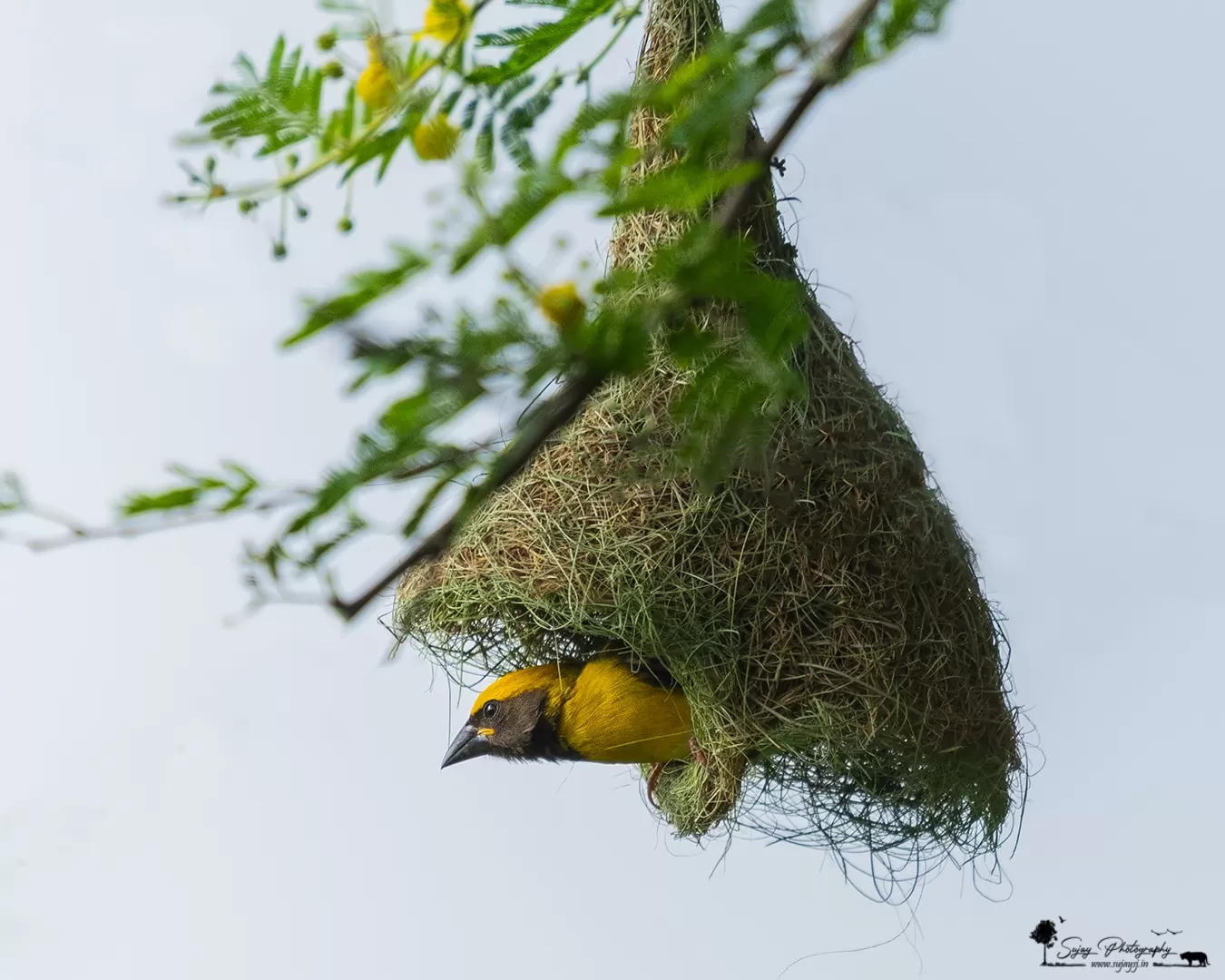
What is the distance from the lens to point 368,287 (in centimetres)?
87

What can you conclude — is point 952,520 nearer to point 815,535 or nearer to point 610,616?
point 815,535

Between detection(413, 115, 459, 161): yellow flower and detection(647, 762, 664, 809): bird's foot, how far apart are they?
141cm

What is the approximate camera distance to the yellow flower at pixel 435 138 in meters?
1.16

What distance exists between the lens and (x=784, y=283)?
0.93 metres

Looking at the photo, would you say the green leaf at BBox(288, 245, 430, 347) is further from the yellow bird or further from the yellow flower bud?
the yellow bird

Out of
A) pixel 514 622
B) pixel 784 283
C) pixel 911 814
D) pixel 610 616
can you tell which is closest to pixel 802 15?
pixel 784 283

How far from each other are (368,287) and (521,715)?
1.43 metres

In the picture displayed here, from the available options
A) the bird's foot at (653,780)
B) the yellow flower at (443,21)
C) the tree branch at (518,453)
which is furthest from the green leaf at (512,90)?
the bird's foot at (653,780)

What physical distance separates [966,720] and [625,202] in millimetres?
1457

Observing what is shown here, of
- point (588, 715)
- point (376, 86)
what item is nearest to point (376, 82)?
point (376, 86)

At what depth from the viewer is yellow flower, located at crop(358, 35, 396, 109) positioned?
1200mm

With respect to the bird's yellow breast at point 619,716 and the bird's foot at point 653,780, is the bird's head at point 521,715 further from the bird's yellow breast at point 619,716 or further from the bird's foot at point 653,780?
the bird's foot at point 653,780

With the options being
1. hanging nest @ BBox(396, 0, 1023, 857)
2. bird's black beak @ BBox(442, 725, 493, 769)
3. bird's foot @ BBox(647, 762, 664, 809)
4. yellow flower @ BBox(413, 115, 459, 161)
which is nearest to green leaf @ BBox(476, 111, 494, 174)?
yellow flower @ BBox(413, 115, 459, 161)

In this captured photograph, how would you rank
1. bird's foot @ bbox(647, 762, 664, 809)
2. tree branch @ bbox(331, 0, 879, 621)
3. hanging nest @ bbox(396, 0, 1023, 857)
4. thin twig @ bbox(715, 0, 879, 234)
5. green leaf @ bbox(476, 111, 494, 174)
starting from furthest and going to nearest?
bird's foot @ bbox(647, 762, 664, 809)
hanging nest @ bbox(396, 0, 1023, 857)
green leaf @ bbox(476, 111, 494, 174)
thin twig @ bbox(715, 0, 879, 234)
tree branch @ bbox(331, 0, 879, 621)
